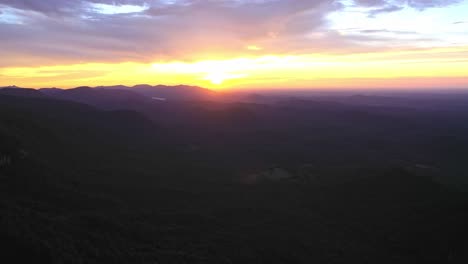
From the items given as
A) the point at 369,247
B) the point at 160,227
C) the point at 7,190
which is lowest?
the point at 369,247

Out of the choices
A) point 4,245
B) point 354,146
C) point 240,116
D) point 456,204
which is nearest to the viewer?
point 4,245

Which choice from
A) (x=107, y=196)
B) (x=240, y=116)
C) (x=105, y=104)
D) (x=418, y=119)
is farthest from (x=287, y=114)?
(x=107, y=196)

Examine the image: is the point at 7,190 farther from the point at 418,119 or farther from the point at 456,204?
the point at 418,119

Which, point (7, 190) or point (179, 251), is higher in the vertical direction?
point (7, 190)

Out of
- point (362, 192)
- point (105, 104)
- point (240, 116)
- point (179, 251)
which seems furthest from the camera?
point (105, 104)

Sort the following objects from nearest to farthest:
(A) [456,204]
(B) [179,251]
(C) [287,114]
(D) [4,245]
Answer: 1. (D) [4,245]
2. (B) [179,251]
3. (A) [456,204]
4. (C) [287,114]

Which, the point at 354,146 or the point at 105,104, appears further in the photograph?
the point at 105,104

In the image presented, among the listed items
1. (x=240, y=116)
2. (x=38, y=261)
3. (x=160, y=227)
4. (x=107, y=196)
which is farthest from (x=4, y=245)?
(x=240, y=116)

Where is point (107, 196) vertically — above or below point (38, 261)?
below

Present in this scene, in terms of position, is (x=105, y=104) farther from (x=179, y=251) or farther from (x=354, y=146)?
(x=179, y=251)
